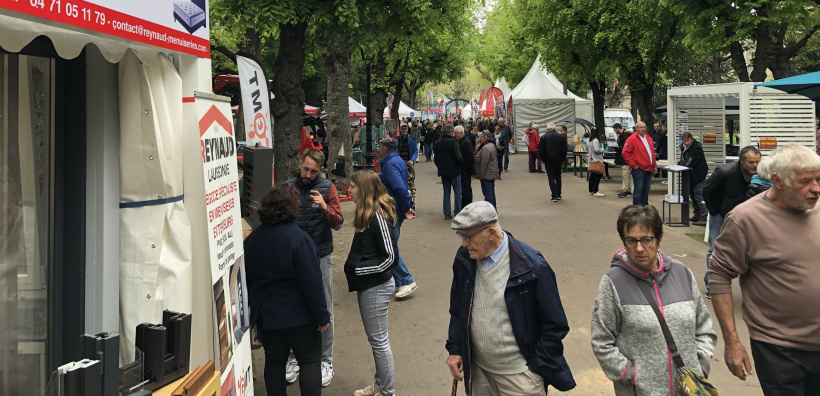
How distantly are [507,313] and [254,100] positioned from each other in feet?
12.9

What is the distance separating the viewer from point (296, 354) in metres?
4.62

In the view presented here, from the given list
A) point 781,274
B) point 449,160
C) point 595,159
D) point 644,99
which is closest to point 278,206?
point 781,274

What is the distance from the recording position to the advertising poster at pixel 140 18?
2483 mm

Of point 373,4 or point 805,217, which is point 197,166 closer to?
point 805,217

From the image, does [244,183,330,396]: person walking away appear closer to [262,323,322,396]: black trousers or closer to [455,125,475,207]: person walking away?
[262,323,322,396]: black trousers

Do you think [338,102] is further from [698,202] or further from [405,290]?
[405,290]

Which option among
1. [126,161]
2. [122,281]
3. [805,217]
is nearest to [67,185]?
[126,161]

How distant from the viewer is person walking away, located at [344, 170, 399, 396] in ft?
16.8

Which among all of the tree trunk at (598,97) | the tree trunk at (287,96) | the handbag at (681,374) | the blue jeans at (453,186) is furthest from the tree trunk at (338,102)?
the handbag at (681,374)

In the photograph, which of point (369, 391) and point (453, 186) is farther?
point (453, 186)

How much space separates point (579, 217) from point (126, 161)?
11653mm

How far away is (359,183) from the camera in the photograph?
5.45 m

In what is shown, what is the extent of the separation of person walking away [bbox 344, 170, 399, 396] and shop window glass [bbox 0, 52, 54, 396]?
236 centimetres

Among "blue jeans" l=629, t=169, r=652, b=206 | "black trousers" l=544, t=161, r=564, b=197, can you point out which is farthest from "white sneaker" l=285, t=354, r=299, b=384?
"black trousers" l=544, t=161, r=564, b=197
